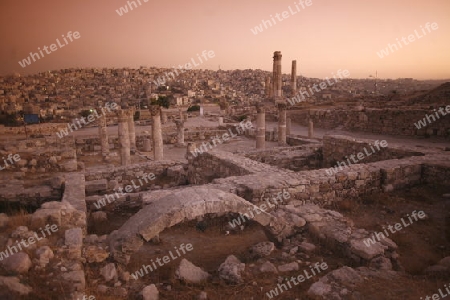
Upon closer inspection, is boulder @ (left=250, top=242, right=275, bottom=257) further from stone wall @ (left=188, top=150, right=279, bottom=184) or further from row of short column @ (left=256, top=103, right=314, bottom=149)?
row of short column @ (left=256, top=103, right=314, bottom=149)

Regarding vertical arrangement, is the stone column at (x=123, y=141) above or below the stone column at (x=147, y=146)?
above

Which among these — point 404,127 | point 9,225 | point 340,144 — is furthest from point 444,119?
point 9,225

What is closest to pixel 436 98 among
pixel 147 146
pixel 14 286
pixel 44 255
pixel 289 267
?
pixel 147 146

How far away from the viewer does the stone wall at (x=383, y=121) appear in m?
18.0

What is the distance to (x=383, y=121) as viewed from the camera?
21.2 metres

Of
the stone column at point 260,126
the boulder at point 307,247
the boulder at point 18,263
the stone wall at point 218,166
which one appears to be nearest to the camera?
the boulder at point 18,263

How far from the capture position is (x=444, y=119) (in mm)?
17547

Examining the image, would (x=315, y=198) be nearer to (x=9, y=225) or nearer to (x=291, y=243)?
(x=291, y=243)

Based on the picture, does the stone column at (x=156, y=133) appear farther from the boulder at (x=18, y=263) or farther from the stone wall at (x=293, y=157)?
the boulder at (x=18, y=263)

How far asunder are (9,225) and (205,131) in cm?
2273

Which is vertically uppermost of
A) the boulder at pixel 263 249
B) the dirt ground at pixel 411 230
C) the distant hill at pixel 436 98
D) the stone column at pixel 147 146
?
the distant hill at pixel 436 98

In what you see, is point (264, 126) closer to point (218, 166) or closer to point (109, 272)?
point (218, 166)

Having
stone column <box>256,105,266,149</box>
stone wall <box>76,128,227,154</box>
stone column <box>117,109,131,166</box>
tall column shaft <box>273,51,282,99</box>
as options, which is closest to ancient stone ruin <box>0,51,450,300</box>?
stone column <box>117,109,131,166</box>

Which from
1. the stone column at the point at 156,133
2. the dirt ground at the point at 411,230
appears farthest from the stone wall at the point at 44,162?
the dirt ground at the point at 411,230
